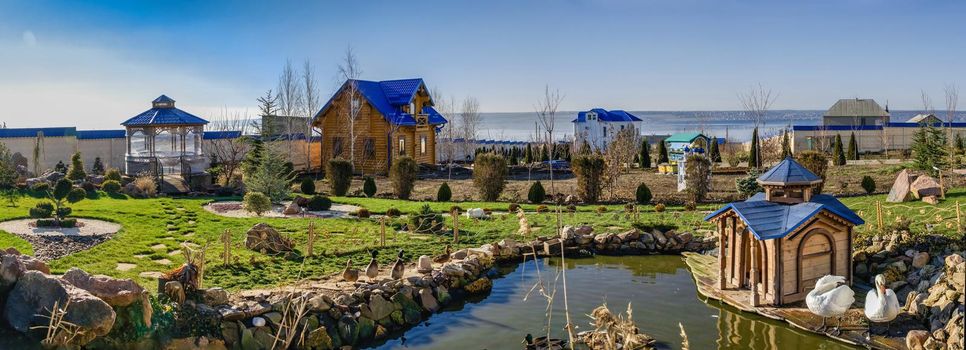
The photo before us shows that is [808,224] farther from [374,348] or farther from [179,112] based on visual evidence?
[179,112]

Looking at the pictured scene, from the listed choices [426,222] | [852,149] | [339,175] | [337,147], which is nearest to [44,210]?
[426,222]

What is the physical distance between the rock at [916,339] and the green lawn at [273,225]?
565 cm

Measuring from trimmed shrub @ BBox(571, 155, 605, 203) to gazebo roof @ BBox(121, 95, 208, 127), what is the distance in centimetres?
1501

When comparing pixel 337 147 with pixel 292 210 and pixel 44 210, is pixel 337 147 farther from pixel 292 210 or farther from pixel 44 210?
pixel 44 210

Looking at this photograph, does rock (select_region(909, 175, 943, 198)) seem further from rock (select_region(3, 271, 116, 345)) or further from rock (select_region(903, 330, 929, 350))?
rock (select_region(3, 271, 116, 345))

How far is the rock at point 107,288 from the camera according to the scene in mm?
9352

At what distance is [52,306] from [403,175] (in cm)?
1775

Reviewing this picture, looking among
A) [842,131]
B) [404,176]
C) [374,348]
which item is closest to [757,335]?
[374,348]

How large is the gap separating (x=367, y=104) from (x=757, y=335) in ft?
97.5

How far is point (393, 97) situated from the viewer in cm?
4053

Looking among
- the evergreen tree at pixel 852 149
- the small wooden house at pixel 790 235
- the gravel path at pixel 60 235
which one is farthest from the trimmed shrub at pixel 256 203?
the evergreen tree at pixel 852 149

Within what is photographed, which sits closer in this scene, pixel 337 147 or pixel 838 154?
pixel 838 154

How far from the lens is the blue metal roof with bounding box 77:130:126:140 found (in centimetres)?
3358

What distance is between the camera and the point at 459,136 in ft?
204
